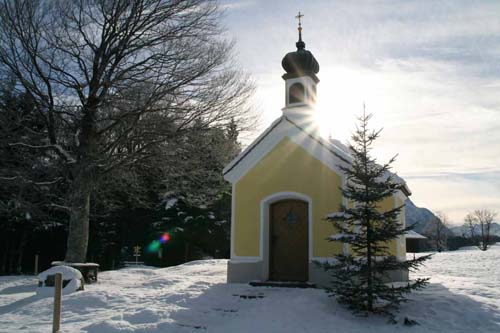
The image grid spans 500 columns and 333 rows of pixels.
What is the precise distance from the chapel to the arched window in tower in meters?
2.43

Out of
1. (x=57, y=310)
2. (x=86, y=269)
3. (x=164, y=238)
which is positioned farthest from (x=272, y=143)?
(x=164, y=238)

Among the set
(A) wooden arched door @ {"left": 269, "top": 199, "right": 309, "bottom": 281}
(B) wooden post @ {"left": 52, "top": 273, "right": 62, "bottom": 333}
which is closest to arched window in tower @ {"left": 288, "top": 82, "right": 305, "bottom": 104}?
(A) wooden arched door @ {"left": 269, "top": 199, "right": 309, "bottom": 281}

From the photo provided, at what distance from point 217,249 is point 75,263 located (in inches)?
702

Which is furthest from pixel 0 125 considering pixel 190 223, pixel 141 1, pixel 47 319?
pixel 190 223

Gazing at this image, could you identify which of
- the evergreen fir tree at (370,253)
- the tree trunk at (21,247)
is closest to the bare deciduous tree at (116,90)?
the evergreen fir tree at (370,253)

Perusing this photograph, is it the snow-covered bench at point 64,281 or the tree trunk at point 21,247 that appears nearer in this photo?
the snow-covered bench at point 64,281

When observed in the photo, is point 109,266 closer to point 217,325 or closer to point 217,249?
point 217,249

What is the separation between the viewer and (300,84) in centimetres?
1573

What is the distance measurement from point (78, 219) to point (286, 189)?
6.51m

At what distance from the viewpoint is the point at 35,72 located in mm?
12688

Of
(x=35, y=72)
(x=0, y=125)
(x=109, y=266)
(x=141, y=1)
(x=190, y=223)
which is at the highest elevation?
(x=141, y=1)

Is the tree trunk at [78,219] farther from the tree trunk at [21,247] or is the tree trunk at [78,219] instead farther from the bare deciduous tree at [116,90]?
the tree trunk at [21,247]

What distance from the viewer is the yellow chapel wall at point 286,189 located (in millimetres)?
11711

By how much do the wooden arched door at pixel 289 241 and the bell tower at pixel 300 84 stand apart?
3.91 metres
